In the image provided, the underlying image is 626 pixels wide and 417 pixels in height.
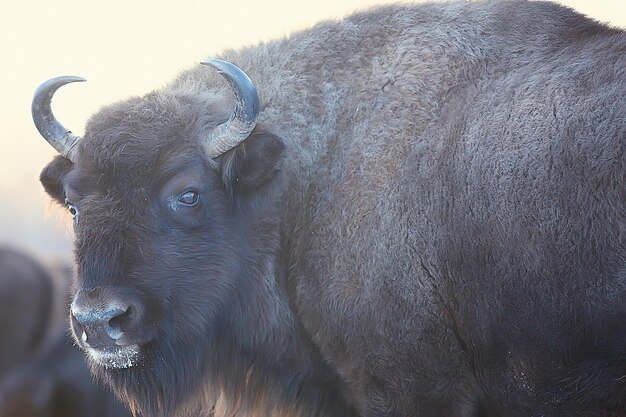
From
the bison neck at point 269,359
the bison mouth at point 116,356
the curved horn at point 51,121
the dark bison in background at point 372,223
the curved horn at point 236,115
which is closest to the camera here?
the dark bison in background at point 372,223

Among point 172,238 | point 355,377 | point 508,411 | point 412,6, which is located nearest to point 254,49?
point 412,6

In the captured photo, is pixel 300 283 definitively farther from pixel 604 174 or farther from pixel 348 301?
pixel 604 174

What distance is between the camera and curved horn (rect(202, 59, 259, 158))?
19.4 ft

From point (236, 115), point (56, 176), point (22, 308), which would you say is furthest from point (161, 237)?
point (22, 308)

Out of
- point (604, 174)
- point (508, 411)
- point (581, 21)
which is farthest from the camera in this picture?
point (581, 21)

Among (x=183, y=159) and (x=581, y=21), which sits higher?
(x=581, y=21)

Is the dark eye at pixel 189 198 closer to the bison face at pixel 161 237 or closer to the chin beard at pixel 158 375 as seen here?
the bison face at pixel 161 237

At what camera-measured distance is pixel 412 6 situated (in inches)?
264

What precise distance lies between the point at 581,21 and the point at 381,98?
1509mm

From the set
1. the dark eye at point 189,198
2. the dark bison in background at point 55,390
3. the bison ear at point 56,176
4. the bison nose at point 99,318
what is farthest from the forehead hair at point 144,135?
the dark bison in background at point 55,390

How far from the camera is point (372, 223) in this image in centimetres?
587

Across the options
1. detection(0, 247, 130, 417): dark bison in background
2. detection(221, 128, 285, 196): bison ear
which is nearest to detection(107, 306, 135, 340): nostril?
detection(221, 128, 285, 196): bison ear

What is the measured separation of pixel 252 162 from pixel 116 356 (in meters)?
1.61

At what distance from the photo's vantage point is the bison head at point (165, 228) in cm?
570
